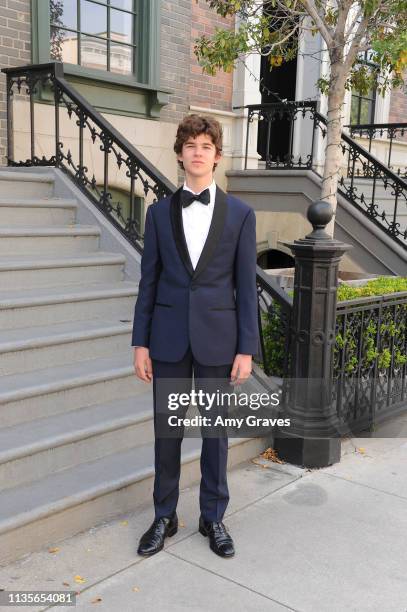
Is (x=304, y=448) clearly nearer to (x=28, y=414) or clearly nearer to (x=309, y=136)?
(x=28, y=414)

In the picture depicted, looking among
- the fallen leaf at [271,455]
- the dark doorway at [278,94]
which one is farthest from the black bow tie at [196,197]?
the dark doorway at [278,94]

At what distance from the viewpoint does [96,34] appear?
7586 mm

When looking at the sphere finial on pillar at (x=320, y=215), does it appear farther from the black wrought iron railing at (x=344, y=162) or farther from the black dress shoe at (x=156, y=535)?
the black wrought iron railing at (x=344, y=162)

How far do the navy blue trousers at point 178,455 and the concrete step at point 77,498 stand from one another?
1.10 feet

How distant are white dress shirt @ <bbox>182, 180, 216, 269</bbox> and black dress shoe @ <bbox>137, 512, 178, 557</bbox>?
128cm

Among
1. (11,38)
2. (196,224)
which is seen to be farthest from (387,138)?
(196,224)

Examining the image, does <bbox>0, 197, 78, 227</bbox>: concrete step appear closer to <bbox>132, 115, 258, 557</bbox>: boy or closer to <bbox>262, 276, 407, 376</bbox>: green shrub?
<bbox>262, 276, 407, 376</bbox>: green shrub

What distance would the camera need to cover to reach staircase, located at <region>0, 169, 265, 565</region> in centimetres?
323

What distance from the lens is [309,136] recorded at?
10.3 m

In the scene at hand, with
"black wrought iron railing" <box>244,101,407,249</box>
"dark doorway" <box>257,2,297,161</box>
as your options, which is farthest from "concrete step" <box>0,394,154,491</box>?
"dark doorway" <box>257,2,297,161</box>

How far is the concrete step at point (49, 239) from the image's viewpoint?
16.2ft

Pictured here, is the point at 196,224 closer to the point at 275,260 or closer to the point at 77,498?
the point at 77,498

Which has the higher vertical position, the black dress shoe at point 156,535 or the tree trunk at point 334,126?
the tree trunk at point 334,126

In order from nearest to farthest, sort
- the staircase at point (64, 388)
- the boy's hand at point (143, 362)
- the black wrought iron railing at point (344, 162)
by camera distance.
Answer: the boy's hand at point (143, 362) → the staircase at point (64, 388) → the black wrought iron railing at point (344, 162)
